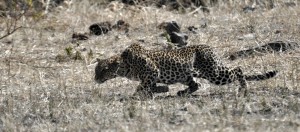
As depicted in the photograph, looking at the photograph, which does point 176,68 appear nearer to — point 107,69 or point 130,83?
point 107,69

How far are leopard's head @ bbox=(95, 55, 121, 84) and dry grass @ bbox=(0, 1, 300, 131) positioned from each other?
0.17 metres

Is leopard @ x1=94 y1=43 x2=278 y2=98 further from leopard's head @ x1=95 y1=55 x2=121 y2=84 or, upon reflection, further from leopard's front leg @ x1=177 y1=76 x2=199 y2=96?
leopard's head @ x1=95 y1=55 x2=121 y2=84

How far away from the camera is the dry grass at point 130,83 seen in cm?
894

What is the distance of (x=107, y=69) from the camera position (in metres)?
10.7

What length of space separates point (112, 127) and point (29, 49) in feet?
21.7

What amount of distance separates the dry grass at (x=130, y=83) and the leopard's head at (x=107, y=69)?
169mm

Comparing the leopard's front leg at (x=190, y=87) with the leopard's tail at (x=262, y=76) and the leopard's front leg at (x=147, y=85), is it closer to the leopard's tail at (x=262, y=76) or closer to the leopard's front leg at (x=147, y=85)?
the leopard's front leg at (x=147, y=85)

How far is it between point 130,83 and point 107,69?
3.12 feet

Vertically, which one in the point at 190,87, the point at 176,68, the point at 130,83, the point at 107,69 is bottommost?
the point at 130,83

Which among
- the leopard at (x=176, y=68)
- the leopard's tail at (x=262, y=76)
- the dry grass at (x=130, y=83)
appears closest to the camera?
the dry grass at (x=130, y=83)

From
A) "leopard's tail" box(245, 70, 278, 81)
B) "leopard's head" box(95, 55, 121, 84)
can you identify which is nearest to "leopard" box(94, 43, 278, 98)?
"leopard's tail" box(245, 70, 278, 81)

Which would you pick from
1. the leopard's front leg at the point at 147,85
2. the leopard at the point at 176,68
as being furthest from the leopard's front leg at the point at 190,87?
the leopard's front leg at the point at 147,85

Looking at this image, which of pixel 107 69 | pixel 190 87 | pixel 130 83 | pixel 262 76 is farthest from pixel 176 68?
pixel 130 83

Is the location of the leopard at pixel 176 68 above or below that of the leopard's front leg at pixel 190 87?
above
